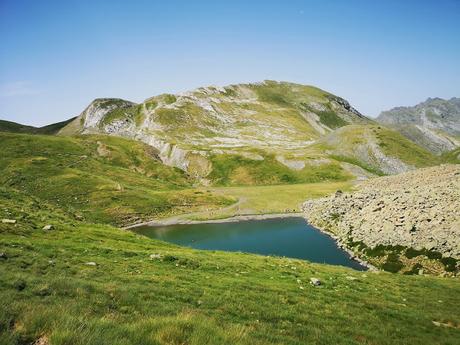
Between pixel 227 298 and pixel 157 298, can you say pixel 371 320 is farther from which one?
pixel 157 298

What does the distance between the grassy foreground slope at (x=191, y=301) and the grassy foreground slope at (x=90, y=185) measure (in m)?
63.4

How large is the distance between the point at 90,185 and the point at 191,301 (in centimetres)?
11481

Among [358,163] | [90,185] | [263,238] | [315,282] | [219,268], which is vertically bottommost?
[263,238]

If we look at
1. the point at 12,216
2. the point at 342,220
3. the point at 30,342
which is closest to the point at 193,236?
the point at 342,220

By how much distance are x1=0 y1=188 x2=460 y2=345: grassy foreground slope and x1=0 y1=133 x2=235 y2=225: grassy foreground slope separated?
208ft

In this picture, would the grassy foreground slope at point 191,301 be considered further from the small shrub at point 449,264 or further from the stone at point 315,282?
the small shrub at point 449,264

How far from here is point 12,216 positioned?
39625 millimetres

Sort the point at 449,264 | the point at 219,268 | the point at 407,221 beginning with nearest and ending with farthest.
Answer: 1. the point at 219,268
2. the point at 449,264
3. the point at 407,221

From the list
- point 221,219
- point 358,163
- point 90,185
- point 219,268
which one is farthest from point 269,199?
point 219,268

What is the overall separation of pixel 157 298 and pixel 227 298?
449cm

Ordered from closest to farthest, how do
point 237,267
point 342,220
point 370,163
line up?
point 237,267, point 342,220, point 370,163

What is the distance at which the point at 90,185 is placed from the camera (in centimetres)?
12469

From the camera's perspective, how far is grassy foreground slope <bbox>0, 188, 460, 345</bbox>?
33.7 ft

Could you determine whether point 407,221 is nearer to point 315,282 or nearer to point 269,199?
point 315,282
